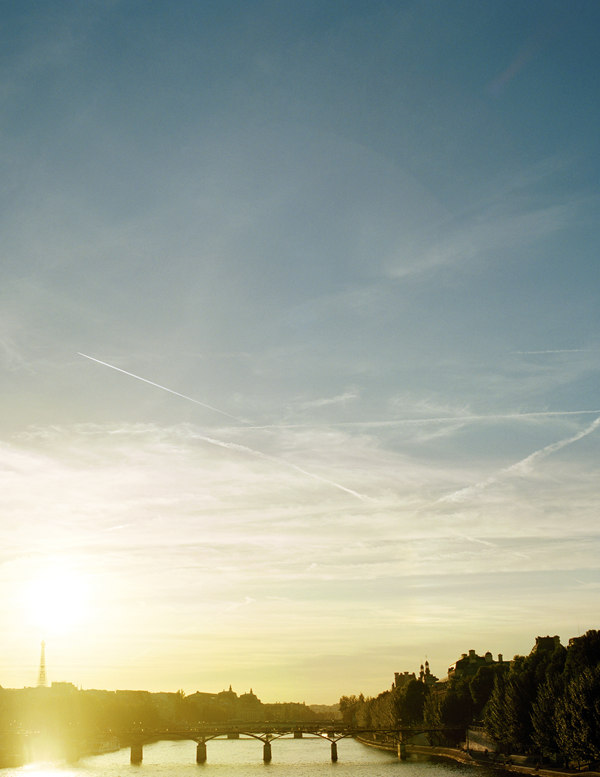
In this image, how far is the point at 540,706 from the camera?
3903 inches

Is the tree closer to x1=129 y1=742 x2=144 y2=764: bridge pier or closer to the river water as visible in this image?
the river water

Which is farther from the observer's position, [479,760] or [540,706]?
[479,760]

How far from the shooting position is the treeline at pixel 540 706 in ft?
290

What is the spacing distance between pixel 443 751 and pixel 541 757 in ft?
153

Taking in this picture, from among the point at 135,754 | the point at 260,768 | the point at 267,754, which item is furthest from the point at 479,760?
the point at 135,754

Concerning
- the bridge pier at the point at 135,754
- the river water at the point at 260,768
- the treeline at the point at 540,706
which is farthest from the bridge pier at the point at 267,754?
the treeline at the point at 540,706

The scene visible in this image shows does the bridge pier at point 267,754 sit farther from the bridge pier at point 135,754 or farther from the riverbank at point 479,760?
the riverbank at point 479,760

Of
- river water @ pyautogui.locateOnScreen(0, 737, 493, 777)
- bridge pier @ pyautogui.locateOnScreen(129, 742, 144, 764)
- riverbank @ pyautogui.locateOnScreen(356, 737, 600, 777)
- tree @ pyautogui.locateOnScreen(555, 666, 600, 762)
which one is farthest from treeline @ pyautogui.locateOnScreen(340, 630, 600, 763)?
bridge pier @ pyautogui.locateOnScreen(129, 742, 144, 764)

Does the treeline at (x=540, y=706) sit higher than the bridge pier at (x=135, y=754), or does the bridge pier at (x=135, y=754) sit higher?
the treeline at (x=540, y=706)

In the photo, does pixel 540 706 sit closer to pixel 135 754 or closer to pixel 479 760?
pixel 479 760

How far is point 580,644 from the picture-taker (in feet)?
345

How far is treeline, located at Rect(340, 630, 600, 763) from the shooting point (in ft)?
290

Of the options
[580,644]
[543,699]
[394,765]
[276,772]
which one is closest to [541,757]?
[543,699]

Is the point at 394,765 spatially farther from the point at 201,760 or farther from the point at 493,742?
the point at 201,760
